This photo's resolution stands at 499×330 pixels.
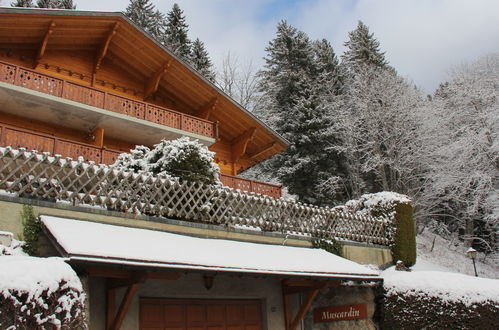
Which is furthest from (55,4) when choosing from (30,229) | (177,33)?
(30,229)

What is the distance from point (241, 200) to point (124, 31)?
31.5ft

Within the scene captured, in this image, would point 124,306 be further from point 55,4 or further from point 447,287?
point 55,4

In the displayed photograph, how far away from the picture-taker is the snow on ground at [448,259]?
2722 centimetres

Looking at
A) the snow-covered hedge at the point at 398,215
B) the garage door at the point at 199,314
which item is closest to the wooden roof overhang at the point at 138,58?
the snow-covered hedge at the point at 398,215

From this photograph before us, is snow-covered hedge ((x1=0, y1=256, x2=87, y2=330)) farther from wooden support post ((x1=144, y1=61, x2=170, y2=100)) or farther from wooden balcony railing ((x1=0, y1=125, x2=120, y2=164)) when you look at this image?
wooden support post ((x1=144, y1=61, x2=170, y2=100))

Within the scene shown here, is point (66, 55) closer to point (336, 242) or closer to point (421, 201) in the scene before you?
point (336, 242)

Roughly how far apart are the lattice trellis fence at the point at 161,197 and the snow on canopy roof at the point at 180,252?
2.30ft

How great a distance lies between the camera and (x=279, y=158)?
3144 centimetres

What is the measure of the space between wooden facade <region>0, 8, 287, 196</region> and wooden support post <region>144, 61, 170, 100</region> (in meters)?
0.04

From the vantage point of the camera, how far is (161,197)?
36.9 feet

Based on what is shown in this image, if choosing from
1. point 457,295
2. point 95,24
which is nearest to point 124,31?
point 95,24

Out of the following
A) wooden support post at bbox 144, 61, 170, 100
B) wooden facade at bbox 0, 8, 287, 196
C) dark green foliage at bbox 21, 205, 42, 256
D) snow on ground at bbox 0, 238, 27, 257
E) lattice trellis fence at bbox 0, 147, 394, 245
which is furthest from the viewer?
wooden support post at bbox 144, 61, 170, 100

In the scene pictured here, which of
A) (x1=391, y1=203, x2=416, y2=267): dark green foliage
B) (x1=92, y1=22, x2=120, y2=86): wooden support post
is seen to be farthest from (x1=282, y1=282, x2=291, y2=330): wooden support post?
(x1=92, y1=22, x2=120, y2=86): wooden support post

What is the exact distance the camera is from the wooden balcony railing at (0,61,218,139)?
15.5m
